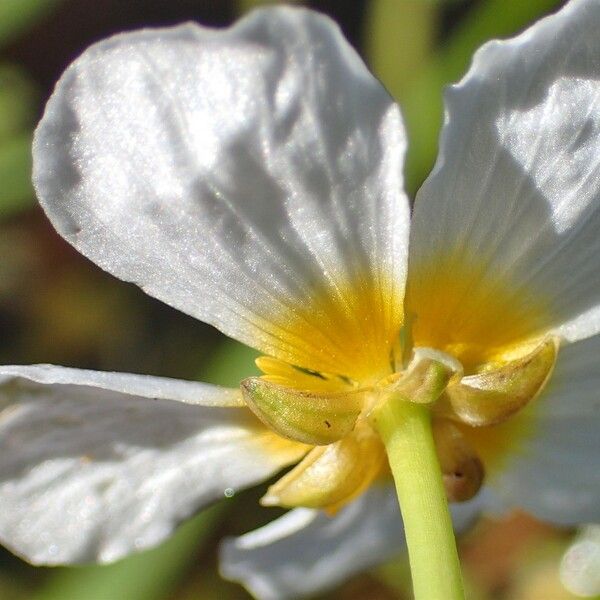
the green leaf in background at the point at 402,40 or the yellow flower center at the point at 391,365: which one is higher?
the green leaf in background at the point at 402,40

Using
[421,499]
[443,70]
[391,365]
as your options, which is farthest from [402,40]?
[421,499]

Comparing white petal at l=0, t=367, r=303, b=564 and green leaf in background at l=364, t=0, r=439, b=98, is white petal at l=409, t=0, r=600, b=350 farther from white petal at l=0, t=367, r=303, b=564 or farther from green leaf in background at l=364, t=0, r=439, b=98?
green leaf in background at l=364, t=0, r=439, b=98

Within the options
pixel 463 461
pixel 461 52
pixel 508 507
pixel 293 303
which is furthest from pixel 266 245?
pixel 461 52

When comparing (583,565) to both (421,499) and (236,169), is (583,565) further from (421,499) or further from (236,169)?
(236,169)

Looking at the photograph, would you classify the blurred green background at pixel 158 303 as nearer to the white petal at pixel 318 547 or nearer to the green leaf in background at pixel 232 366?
the green leaf in background at pixel 232 366

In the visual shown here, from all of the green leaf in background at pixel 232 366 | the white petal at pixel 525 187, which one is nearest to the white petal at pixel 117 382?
the white petal at pixel 525 187
